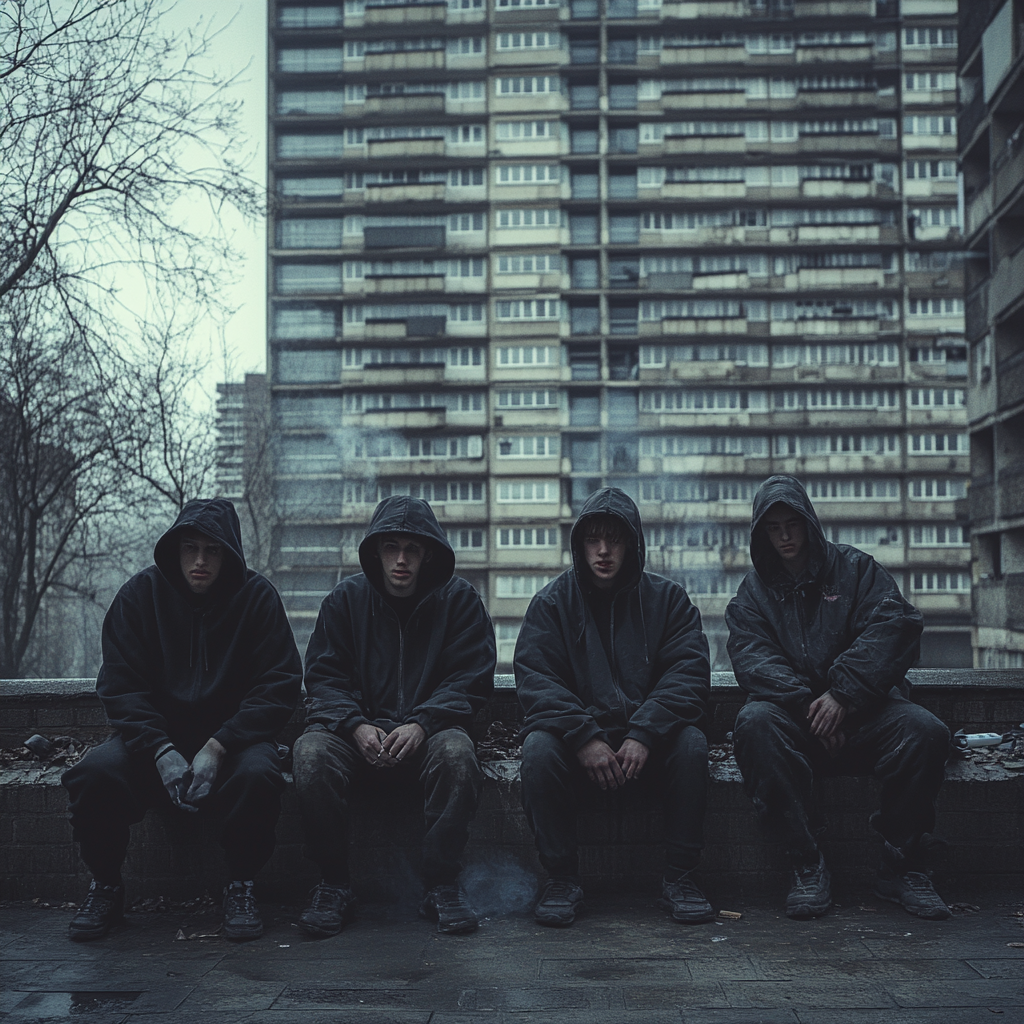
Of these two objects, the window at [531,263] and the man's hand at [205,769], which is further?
the window at [531,263]

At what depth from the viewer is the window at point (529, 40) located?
59.4 metres

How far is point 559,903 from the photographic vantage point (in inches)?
168

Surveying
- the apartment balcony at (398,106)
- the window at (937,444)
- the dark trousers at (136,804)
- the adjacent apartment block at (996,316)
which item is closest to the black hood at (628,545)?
the dark trousers at (136,804)

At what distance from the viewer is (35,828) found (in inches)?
185

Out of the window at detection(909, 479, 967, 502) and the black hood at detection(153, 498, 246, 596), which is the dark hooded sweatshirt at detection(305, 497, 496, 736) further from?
the window at detection(909, 479, 967, 502)

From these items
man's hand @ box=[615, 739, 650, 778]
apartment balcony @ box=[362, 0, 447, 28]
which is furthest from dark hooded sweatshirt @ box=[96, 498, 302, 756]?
apartment balcony @ box=[362, 0, 447, 28]

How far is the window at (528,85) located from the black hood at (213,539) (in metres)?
59.1

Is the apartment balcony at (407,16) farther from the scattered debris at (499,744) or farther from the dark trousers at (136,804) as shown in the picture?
the dark trousers at (136,804)

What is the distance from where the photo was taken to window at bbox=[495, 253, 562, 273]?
2275 inches

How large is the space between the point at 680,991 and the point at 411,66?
63.4m

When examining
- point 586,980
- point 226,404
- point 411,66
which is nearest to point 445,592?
point 586,980

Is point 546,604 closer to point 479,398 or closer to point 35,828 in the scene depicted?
point 35,828

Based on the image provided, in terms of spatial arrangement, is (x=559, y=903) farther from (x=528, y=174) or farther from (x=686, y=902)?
(x=528, y=174)

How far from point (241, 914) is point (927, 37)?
2565 inches
